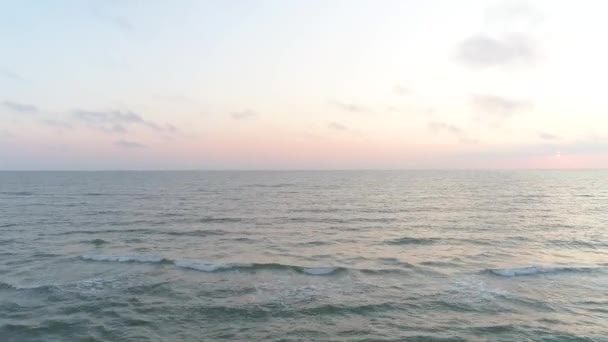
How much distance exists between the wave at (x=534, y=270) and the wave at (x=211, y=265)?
10.6m

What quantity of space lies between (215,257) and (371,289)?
13601 millimetres

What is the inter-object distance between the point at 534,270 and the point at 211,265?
22.6 meters

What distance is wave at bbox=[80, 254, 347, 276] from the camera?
27.5m

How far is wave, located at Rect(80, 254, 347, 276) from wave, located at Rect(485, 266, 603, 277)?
10553 millimetres

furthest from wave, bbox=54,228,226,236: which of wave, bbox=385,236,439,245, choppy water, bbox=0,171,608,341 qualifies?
wave, bbox=385,236,439,245

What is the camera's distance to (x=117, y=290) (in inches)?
912

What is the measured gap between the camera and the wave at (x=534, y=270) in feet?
88.1

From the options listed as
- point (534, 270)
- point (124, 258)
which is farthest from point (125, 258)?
point (534, 270)

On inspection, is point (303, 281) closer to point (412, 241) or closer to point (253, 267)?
point (253, 267)

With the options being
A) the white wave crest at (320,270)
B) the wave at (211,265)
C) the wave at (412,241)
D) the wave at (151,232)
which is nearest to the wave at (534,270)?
the wave at (412,241)

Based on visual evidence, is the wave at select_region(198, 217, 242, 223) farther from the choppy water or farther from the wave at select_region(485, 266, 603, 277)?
the wave at select_region(485, 266, 603, 277)

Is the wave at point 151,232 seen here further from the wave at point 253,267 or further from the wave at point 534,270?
the wave at point 534,270

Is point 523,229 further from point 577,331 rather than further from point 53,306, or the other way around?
point 53,306

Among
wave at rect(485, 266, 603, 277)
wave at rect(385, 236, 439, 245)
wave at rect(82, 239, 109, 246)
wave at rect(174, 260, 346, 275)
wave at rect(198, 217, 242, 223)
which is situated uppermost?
wave at rect(198, 217, 242, 223)
